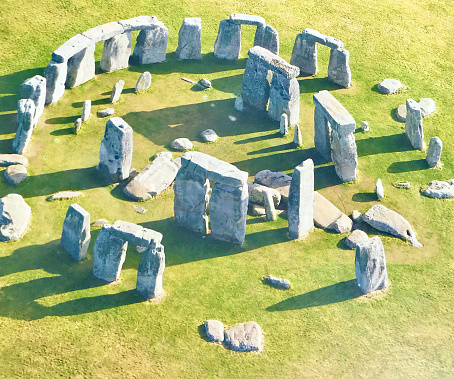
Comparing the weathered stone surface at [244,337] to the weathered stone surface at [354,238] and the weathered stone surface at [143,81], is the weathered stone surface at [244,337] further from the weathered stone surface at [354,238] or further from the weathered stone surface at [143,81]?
the weathered stone surface at [143,81]

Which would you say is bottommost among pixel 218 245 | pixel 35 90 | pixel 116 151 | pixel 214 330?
pixel 214 330

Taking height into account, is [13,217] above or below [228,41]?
below

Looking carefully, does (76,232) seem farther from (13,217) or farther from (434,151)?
(434,151)

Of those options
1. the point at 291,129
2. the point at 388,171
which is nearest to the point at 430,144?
the point at 388,171

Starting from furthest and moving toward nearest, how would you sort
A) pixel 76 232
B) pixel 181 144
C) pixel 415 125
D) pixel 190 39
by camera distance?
pixel 190 39 → pixel 415 125 → pixel 181 144 → pixel 76 232

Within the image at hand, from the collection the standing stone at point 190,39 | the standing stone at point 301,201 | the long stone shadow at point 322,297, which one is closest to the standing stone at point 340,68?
the standing stone at point 190,39

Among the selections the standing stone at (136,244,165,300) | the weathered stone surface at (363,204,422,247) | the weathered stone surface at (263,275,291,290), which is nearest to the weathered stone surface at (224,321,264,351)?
the weathered stone surface at (263,275,291,290)

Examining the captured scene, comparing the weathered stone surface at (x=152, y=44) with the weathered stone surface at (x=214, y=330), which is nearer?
the weathered stone surface at (x=214, y=330)

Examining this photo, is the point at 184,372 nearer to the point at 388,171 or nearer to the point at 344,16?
the point at 388,171

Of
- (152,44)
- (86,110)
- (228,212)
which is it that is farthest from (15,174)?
(152,44)
